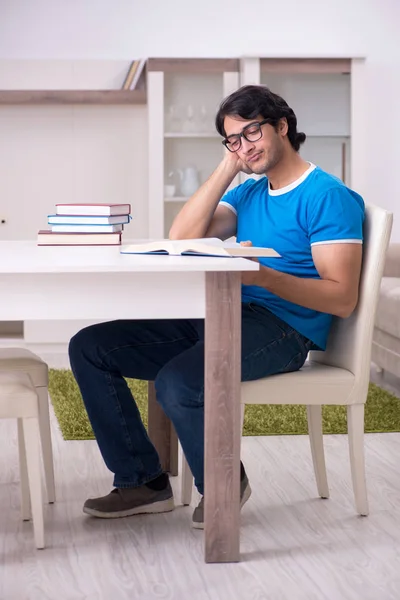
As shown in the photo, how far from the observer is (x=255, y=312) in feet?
7.86

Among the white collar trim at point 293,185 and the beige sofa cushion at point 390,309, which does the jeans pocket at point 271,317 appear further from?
the beige sofa cushion at point 390,309

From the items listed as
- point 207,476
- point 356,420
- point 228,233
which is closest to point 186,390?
point 207,476

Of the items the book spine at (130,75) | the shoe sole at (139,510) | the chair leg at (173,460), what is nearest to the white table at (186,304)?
the shoe sole at (139,510)

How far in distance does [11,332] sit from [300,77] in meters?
2.37

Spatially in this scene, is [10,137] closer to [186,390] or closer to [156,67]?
[156,67]

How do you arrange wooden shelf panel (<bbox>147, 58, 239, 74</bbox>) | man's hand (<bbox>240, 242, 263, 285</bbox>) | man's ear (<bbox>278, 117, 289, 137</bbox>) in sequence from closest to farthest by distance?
man's hand (<bbox>240, 242, 263, 285</bbox>)
man's ear (<bbox>278, 117, 289, 137</bbox>)
wooden shelf panel (<bbox>147, 58, 239, 74</bbox>)

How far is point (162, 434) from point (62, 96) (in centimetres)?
322

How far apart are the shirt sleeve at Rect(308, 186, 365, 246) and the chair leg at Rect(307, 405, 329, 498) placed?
544 mm

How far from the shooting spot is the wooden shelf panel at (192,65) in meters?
5.47

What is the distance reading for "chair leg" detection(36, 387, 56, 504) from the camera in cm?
252

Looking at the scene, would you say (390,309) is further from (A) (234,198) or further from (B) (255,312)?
(B) (255,312)

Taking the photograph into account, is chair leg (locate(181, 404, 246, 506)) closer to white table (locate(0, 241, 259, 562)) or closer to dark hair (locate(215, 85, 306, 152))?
white table (locate(0, 241, 259, 562))

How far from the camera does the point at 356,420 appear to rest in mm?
2395

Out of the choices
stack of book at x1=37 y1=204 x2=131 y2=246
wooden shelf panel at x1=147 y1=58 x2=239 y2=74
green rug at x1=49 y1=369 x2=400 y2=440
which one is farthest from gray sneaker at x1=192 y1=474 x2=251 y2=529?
wooden shelf panel at x1=147 y1=58 x2=239 y2=74
